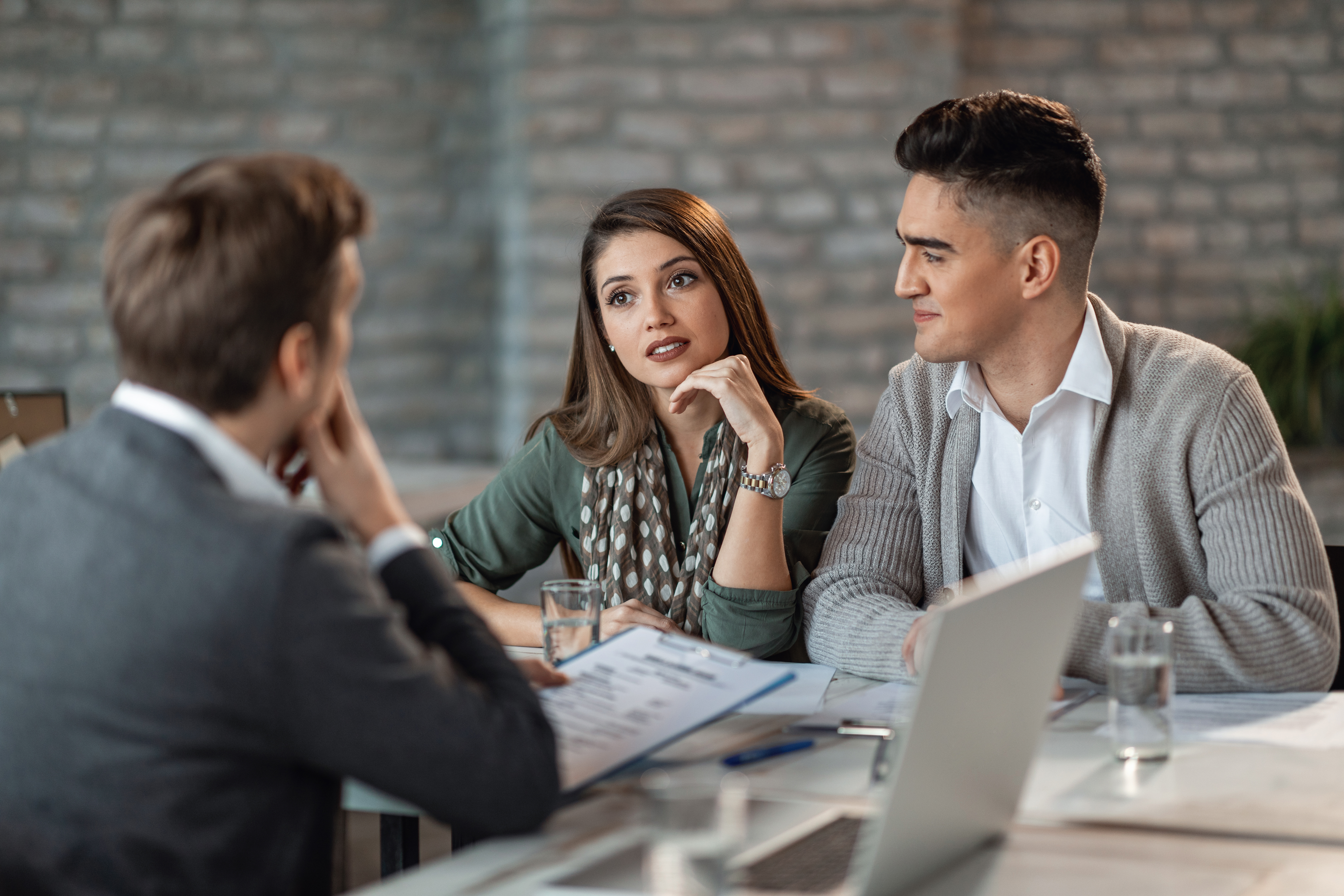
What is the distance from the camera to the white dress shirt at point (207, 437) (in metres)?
0.95

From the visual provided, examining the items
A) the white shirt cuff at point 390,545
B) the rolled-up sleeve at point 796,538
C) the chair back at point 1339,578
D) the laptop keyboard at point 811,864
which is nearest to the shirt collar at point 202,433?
the white shirt cuff at point 390,545

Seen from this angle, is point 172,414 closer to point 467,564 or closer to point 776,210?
point 467,564

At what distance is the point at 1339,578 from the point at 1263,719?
0.51 meters

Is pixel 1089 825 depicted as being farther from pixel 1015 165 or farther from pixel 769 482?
pixel 1015 165

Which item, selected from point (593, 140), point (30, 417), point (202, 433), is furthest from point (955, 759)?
point (593, 140)

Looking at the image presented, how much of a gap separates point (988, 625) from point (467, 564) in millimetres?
1374

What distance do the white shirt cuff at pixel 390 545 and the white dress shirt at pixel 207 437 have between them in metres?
0.11

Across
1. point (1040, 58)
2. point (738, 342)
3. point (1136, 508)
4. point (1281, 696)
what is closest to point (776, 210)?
point (1040, 58)

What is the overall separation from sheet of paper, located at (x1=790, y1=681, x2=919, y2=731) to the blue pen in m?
0.07

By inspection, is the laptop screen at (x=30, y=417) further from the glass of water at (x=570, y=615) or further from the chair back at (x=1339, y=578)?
the chair back at (x=1339, y=578)

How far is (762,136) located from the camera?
14.9 ft

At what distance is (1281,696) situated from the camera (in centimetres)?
146

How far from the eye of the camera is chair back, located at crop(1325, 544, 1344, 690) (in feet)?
5.75

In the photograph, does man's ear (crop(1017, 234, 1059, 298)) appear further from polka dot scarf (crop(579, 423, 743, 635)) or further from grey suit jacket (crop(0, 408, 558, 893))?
grey suit jacket (crop(0, 408, 558, 893))
